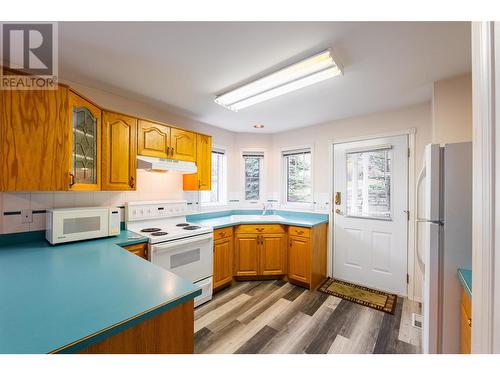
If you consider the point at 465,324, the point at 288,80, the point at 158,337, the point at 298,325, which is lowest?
the point at 298,325

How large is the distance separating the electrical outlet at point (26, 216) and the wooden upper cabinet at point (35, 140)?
473 millimetres

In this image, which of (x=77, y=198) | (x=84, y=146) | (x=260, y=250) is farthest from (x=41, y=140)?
(x=260, y=250)

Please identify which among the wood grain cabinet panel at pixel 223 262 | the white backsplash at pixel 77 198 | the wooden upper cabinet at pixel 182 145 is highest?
the wooden upper cabinet at pixel 182 145

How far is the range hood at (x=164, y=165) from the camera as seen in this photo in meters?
2.07

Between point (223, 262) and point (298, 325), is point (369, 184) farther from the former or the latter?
point (223, 262)

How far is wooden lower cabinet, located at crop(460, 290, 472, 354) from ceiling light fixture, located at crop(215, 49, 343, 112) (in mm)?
1579

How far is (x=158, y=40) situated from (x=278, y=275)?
113 inches

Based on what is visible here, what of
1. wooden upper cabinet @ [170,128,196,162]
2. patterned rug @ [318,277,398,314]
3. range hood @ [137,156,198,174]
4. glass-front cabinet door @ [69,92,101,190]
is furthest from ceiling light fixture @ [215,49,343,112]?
patterned rug @ [318,277,398,314]

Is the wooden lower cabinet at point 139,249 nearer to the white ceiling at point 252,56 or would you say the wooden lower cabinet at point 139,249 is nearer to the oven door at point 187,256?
the oven door at point 187,256

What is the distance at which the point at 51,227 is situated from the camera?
5.32 feet

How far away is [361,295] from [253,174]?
2.29 m

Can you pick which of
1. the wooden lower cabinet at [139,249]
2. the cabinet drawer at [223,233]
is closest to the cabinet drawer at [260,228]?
the cabinet drawer at [223,233]

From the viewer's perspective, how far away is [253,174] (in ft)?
11.9
